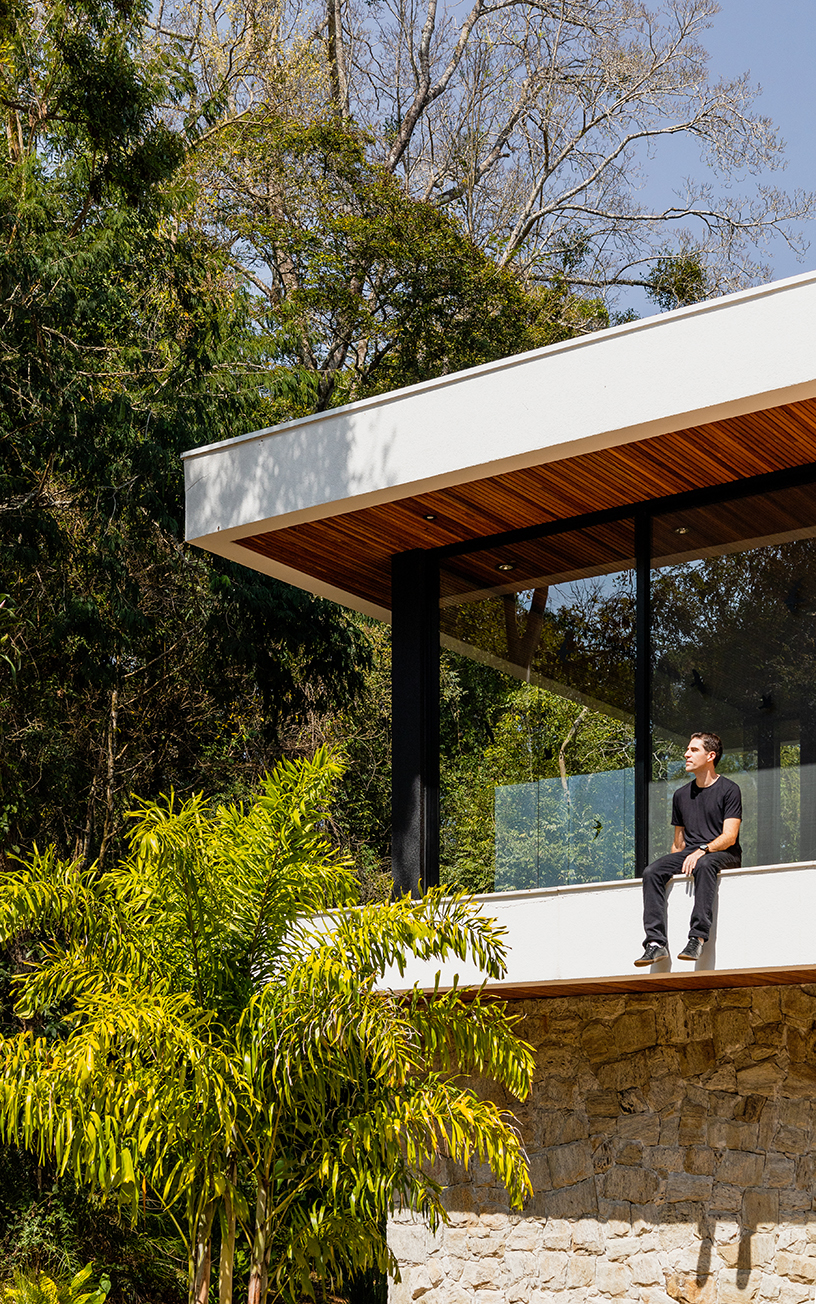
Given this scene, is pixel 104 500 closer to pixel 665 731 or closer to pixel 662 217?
pixel 665 731

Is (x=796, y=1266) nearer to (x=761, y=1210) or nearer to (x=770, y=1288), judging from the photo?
(x=770, y=1288)

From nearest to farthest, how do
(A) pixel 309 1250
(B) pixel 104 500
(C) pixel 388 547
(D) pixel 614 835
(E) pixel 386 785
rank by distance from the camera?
(A) pixel 309 1250 → (D) pixel 614 835 → (C) pixel 388 547 → (B) pixel 104 500 → (E) pixel 386 785

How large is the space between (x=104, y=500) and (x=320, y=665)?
107 inches

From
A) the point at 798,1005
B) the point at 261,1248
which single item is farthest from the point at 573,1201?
the point at 261,1248

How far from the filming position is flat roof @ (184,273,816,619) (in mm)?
6227

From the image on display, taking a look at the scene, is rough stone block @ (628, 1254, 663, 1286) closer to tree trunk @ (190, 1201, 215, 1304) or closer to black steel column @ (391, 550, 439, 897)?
black steel column @ (391, 550, 439, 897)

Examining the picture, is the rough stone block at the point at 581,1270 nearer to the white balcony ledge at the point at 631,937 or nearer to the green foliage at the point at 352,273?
the white balcony ledge at the point at 631,937

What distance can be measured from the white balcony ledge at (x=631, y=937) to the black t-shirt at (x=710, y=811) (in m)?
0.21

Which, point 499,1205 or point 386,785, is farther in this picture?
point 386,785

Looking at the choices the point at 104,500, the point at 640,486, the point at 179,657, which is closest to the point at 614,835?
the point at 640,486

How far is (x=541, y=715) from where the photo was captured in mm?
7113

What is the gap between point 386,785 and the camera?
47.6 ft

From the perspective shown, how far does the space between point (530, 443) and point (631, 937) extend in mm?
2560

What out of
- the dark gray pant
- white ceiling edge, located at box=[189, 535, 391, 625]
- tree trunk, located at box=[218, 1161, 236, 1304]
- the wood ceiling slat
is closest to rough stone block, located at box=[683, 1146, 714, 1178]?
the dark gray pant
